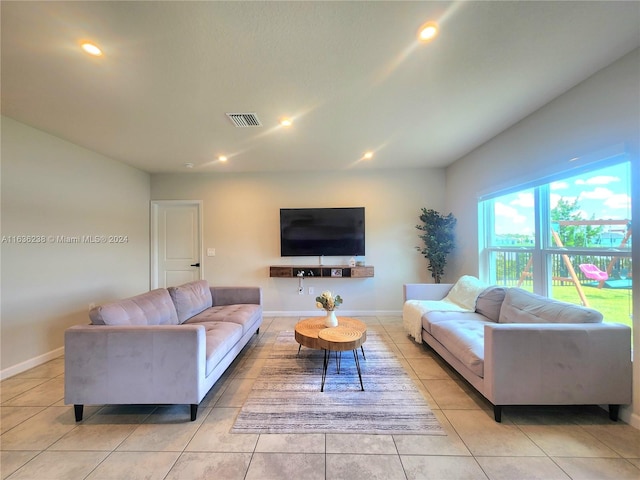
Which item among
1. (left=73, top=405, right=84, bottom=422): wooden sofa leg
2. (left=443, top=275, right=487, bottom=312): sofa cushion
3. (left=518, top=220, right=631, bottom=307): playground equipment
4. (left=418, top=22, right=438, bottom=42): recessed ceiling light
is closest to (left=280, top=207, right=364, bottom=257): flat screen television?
(left=443, top=275, right=487, bottom=312): sofa cushion

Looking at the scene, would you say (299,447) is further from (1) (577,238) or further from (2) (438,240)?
(2) (438,240)

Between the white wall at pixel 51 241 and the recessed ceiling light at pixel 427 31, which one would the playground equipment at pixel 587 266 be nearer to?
the recessed ceiling light at pixel 427 31

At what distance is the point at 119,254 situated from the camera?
387 centimetres

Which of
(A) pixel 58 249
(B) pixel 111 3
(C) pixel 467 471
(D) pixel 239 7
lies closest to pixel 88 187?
(A) pixel 58 249

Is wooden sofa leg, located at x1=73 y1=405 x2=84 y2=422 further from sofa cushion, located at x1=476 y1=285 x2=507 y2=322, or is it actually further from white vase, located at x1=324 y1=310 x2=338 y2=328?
sofa cushion, located at x1=476 y1=285 x2=507 y2=322

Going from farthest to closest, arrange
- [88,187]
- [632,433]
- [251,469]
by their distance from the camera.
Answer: [88,187]
[632,433]
[251,469]

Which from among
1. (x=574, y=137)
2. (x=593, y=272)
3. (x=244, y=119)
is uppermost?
(x=244, y=119)

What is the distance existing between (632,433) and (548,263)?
4.43ft

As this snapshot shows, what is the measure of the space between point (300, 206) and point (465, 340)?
3.15 metres

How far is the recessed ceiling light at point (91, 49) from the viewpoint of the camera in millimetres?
1577

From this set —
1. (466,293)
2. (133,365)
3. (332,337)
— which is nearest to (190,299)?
(133,365)

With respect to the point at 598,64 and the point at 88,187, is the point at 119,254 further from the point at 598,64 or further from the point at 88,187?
the point at 598,64

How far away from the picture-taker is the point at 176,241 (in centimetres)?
459

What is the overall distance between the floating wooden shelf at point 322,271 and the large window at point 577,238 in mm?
1949
